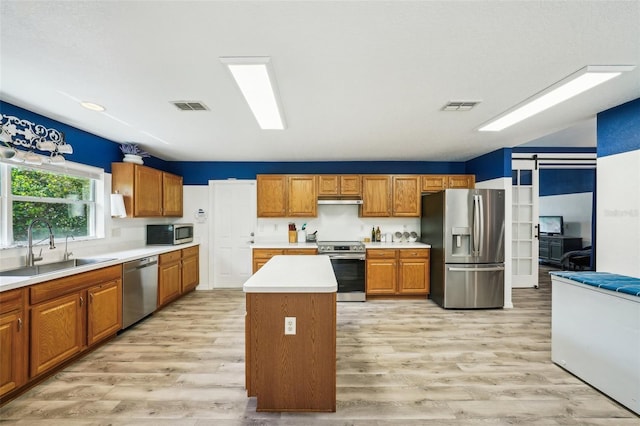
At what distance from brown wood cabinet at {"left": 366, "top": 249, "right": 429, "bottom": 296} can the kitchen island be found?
2.81 metres

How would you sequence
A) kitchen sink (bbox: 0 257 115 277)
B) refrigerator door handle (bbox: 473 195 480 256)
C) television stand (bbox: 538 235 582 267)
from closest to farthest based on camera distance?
kitchen sink (bbox: 0 257 115 277) → refrigerator door handle (bbox: 473 195 480 256) → television stand (bbox: 538 235 582 267)

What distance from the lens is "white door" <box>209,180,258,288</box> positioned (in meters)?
5.32

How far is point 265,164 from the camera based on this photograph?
5336mm

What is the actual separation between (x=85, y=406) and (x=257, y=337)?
1.44 meters

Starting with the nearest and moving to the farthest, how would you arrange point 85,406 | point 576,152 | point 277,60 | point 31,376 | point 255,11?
point 255,11 → point 277,60 → point 85,406 → point 31,376 → point 576,152

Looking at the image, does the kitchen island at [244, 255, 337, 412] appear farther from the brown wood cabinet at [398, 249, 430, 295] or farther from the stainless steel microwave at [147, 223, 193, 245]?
the stainless steel microwave at [147, 223, 193, 245]

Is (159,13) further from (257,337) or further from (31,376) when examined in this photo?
(31,376)

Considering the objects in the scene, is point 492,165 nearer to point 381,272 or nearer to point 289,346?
point 381,272

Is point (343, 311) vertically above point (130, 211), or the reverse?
point (130, 211)

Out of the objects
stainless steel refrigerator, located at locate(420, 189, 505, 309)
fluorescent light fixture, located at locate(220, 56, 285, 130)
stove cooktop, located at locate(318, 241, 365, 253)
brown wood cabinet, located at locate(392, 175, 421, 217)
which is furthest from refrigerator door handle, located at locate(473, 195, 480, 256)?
fluorescent light fixture, located at locate(220, 56, 285, 130)

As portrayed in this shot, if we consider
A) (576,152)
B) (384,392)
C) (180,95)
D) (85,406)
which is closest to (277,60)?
(180,95)

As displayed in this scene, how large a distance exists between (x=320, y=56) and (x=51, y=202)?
3489mm

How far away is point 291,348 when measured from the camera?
6.31ft

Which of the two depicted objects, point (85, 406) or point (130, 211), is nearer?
point (85, 406)
